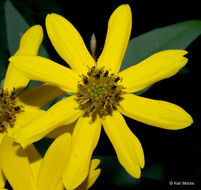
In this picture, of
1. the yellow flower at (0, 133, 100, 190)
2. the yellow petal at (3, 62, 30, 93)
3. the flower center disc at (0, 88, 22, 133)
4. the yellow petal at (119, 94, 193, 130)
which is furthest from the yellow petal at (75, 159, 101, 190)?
the yellow petal at (3, 62, 30, 93)

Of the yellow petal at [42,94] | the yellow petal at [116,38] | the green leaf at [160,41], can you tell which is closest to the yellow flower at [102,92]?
the yellow petal at [116,38]

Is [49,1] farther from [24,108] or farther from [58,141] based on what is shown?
[58,141]

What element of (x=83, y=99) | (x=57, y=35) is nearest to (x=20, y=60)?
Result: (x=57, y=35)

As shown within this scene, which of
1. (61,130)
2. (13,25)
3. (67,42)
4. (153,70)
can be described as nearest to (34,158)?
(61,130)

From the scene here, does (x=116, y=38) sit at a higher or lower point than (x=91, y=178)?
higher

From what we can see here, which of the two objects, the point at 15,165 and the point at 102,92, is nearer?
the point at 15,165

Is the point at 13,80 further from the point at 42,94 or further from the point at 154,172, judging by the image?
the point at 154,172
